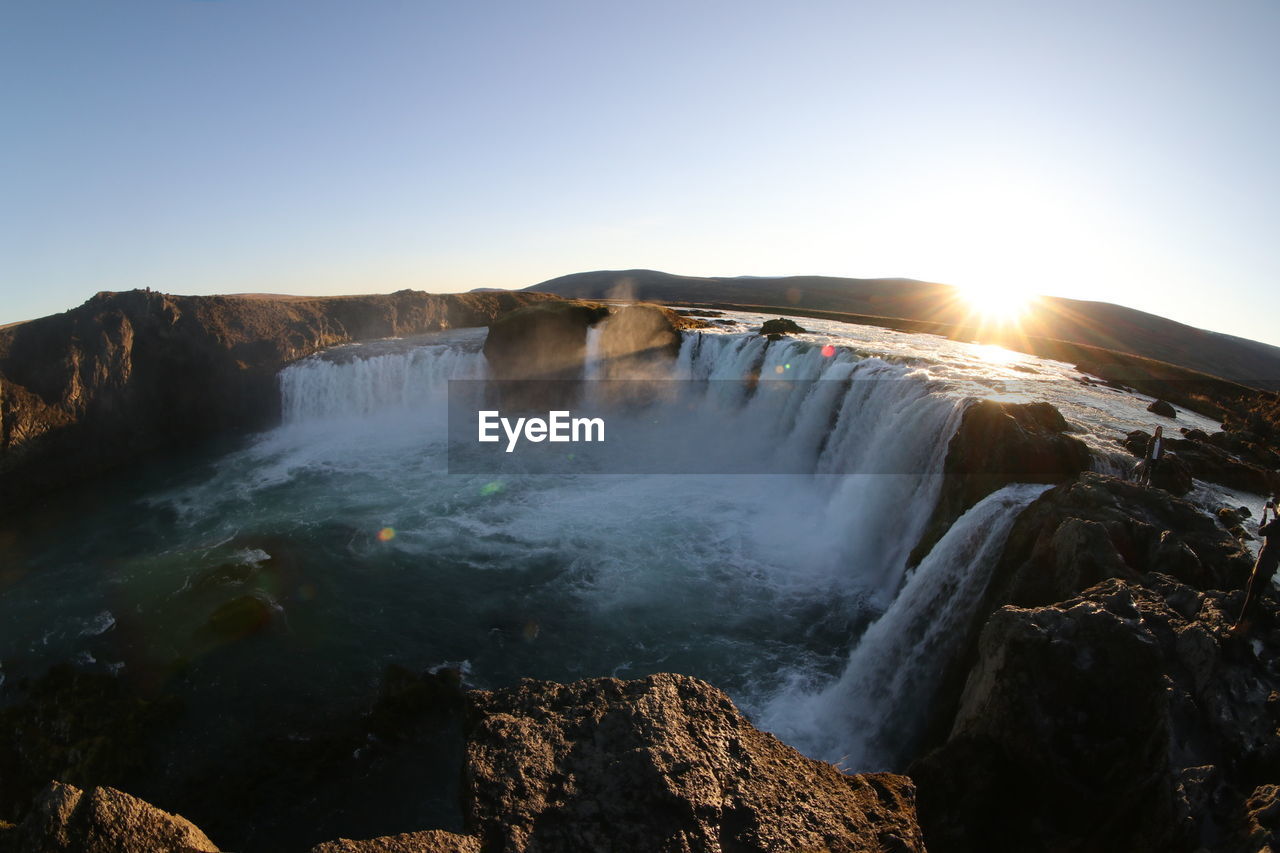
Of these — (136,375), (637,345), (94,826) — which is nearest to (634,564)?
(94,826)

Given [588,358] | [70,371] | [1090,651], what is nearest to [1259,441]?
[1090,651]

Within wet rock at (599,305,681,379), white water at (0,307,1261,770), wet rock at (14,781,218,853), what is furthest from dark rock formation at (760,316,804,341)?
wet rock at (14,781,218,853)

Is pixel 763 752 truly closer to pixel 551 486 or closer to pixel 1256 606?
pixel 1256 606

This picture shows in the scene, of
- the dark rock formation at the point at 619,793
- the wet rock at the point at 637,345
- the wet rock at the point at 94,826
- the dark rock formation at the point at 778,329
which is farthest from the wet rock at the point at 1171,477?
the wet rock at the point at 637,345

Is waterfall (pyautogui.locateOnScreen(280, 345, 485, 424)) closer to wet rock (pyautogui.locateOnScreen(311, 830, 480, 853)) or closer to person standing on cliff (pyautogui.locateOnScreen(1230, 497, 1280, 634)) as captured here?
wet rock (pyautogui.locateOnScreen(311, 830, 480, 853))

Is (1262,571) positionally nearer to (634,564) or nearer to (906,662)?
(906,662)

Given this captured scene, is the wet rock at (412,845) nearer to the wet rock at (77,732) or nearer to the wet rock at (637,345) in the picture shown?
the wet rock at (77,732)

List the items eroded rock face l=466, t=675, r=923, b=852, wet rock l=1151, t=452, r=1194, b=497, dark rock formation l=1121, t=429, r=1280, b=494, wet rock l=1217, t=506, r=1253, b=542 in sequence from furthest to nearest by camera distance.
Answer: dark rock formation l=1121, t=429, r=1280, b=494
wet rock l=1151, t=452, r=1194, b=497
wet rock l=1217, t=506, r=1253, b=542
eroded rock face l=466, t=675, r=923, b=852
